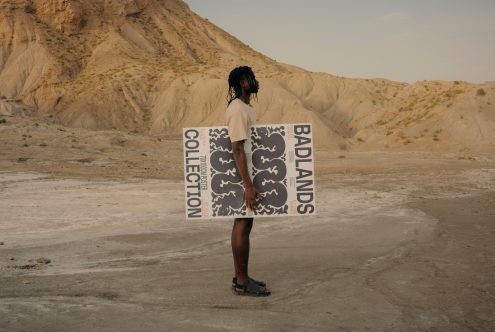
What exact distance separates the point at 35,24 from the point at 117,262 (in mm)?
66105

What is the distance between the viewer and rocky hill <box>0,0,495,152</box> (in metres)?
35.4

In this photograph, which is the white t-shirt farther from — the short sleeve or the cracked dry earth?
the cracked dry earth

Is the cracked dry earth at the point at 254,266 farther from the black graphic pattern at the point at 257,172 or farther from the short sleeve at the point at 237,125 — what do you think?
the short sleeve at the point at 237,125

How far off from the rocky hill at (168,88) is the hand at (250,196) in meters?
27.7

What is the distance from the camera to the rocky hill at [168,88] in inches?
1393

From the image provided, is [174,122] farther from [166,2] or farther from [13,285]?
[13,285]

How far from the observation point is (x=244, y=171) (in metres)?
5.53

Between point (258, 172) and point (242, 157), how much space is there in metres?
0.31

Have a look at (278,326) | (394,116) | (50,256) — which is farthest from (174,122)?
(278,326)

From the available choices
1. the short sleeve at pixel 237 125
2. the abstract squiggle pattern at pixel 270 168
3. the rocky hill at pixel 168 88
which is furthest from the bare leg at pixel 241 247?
the rocky hill at pixel 168 88

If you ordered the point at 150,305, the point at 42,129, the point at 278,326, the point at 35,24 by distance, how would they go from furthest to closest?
the point at 35,24 → the point at 42,129 → the point at 150,305 → the point at 278,326

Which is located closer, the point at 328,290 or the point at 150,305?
the point at 150,305

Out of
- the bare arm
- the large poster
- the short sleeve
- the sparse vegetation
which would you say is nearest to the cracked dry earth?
the large poster

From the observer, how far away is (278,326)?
4801mm
